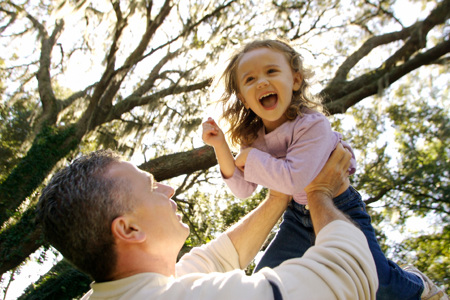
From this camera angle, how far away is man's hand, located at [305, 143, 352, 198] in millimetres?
1887

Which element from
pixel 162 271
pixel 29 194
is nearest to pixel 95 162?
pixel 162 271

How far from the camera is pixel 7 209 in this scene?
7.71 m

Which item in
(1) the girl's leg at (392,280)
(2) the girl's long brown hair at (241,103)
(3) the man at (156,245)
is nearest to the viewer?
(3) the man at (156,245)

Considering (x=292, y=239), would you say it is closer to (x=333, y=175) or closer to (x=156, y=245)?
(x=333, y=175)

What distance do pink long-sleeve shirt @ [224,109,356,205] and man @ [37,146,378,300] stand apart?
0.08 m

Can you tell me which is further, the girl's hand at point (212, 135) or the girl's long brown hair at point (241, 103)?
the girl's long brown hair at point (241, 103)

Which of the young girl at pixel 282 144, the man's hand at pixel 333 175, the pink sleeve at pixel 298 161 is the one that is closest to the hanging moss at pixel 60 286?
the young girl at pixel 282 144

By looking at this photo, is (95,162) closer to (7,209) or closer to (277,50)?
(277,50)

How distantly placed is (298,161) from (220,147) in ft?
1.58

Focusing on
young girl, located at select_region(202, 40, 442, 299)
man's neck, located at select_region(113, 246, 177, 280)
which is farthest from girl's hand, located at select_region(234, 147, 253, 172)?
man's neck, located at select_region(113, 246, 177, 280)

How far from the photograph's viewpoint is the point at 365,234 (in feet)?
6.49

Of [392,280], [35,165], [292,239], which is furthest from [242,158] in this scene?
[35,165]

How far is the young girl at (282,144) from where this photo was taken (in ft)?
6.10

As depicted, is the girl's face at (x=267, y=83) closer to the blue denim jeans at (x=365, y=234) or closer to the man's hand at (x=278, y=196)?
the man's hand at (x=278, y=196)
